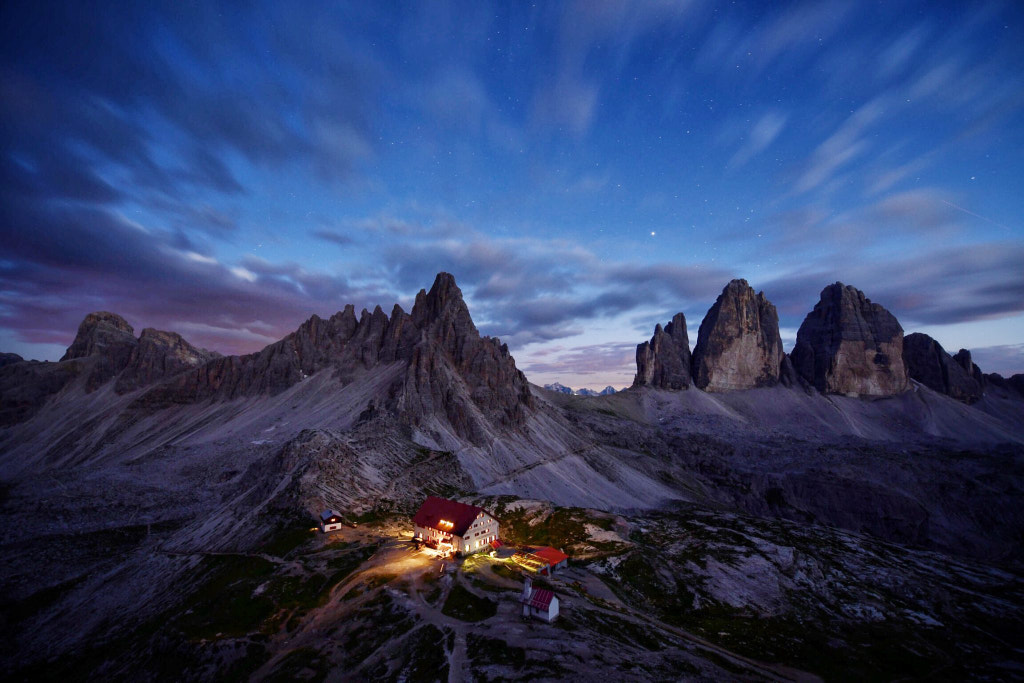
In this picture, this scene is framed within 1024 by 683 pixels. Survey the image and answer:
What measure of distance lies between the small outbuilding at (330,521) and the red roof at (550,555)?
108ft

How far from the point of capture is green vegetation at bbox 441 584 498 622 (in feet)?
153

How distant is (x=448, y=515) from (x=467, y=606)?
17360 mm

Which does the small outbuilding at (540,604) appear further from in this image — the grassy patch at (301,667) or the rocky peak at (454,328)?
the rocky peak at (454,328)

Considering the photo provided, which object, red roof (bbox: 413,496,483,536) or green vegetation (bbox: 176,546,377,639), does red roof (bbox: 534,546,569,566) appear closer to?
red roof (bbox: 413,496,483,536)

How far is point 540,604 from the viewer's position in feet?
149

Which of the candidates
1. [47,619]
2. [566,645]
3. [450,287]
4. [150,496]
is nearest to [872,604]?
[566,645]

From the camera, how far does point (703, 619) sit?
61625mm

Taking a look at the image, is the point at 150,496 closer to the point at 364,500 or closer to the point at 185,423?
the point at 364,500

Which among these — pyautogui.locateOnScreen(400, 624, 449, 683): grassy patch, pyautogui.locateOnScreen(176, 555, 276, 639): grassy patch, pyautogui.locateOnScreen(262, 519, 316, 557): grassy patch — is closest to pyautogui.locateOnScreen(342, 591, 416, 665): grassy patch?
pyautogui.locateOnScreen(400, 624, 449, 683): grassy patch

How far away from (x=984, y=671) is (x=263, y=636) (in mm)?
88808

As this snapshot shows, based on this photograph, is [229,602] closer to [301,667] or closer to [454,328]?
[301,667]

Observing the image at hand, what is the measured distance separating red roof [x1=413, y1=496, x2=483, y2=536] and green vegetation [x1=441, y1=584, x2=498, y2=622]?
11490 mm

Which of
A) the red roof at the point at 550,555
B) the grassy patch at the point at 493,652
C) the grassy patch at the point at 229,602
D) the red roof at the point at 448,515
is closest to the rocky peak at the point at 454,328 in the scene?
the red roof at the point at 448,515

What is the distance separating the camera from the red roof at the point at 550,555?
208ft
